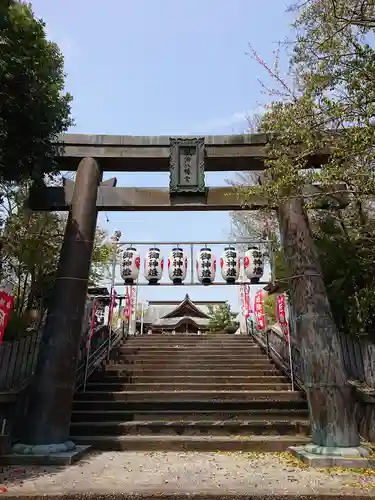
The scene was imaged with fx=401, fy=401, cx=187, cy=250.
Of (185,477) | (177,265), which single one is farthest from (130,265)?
(185,477)

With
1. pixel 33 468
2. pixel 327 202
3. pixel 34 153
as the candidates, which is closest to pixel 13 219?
pixel 34 153

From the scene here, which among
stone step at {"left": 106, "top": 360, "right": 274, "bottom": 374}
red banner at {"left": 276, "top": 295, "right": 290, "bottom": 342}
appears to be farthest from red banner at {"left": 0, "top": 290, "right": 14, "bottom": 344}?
red banner at {"left": 276, "top": 295, "right": 290, "bottom": 342}

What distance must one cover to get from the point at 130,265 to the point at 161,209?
5.52m

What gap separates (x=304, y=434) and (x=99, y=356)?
19.9ft

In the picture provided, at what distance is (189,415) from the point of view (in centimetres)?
802

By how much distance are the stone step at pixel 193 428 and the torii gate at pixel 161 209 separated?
100 centimetres

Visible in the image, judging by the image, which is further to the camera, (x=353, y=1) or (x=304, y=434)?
(x=304, y=434)

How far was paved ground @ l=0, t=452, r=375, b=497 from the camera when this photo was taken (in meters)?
4.71

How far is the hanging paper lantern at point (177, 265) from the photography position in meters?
14.1

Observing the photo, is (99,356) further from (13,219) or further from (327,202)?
(327,202)

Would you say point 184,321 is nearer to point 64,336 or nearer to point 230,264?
point 230,264

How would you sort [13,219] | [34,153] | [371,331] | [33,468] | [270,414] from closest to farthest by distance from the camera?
[33,468] < [34,153] < [270,414] < [371,331] < [13,219]

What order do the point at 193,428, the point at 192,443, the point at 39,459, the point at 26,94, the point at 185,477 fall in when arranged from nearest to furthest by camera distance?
1. the point at 185,477
2. the point at 39,459
3. the point at 26,94
4. the point at 192,443
5. the point at 193,428

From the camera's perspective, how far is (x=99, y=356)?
1129 cm
